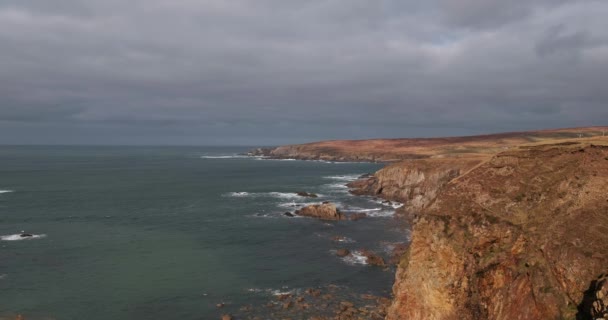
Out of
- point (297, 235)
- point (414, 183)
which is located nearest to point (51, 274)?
point (297, 235)

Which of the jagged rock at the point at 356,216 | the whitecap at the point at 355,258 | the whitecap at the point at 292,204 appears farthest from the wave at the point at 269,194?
the whitecap at the point at 355,258

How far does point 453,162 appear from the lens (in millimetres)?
94500

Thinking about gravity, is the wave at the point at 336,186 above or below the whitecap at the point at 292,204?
above

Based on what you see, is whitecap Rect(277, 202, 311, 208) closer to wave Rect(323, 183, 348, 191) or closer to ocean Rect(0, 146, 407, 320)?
ocean Rect(0, 146, 407, 320)

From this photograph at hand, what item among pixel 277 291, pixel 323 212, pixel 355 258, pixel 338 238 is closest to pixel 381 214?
pixel 323 212

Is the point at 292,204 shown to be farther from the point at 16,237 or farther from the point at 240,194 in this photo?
the point at 16,237

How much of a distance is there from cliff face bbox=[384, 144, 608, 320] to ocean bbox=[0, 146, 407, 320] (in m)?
17.1

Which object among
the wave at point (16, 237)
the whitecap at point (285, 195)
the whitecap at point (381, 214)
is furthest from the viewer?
the whitecap at point (285, 195)

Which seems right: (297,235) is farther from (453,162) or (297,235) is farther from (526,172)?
(453,162)

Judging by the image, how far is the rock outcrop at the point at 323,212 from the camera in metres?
77.7

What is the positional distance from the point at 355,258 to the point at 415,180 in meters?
49.6

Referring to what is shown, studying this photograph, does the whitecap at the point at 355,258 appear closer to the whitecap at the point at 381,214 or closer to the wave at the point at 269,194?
the whitecap at the point at 381,214

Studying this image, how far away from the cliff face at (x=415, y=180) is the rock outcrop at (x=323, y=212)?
1612 centimetres

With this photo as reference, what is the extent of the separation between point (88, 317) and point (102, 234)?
3253 cm
